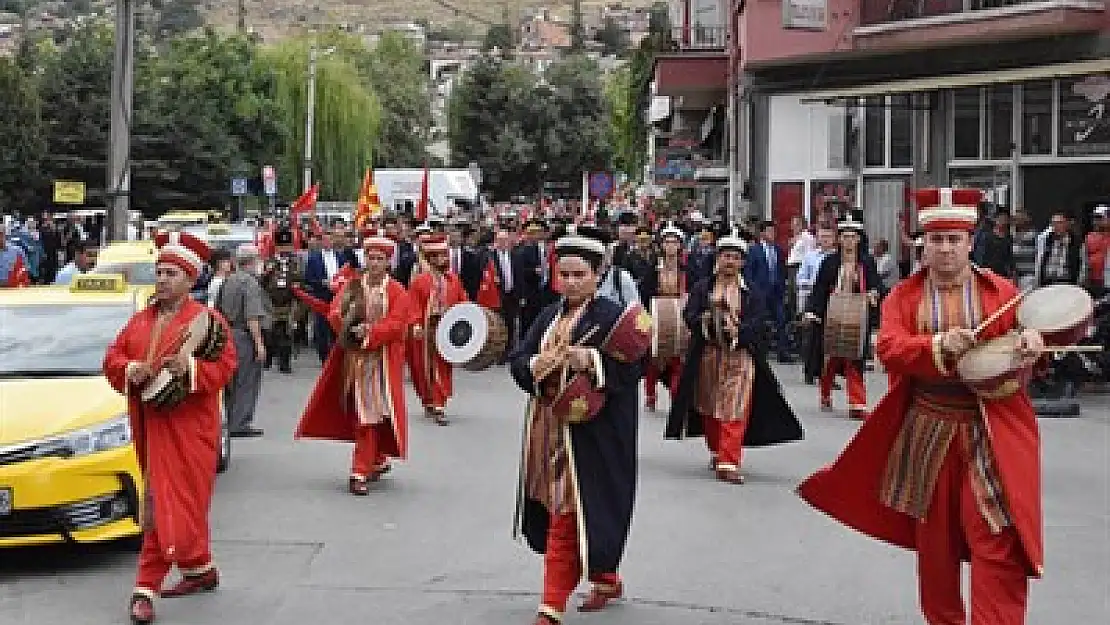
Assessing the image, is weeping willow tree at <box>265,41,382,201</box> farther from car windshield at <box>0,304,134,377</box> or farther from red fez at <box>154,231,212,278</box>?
red fez at <box>154,231,212,278</box>

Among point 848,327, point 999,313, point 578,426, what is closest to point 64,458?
point 578,426

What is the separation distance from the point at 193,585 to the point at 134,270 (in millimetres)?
8596

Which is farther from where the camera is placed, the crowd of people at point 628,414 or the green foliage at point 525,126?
the green foliage at point 525,126

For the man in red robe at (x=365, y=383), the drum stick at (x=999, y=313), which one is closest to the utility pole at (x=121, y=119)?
the man in red robe at (x=365, y=383)

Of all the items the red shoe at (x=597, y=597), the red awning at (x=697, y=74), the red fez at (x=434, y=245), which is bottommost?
the red shoe at (x=597, y=597)

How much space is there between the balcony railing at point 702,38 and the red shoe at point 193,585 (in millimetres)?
31272

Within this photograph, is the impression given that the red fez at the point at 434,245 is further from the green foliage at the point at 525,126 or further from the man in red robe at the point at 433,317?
the green foliage at the point at 525,126

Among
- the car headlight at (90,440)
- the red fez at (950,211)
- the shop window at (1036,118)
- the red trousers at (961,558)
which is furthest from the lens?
the shop window at (1036,118)

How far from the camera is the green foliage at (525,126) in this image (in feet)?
253

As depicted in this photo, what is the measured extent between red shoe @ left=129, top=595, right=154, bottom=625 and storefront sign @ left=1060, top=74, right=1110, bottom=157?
18.2m

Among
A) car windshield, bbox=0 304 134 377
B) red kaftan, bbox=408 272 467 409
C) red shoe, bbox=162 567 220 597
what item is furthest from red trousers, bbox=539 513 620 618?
red kaftan, bbox=408 272 467 409

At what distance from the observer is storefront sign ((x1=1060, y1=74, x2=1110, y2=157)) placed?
23.6 metres

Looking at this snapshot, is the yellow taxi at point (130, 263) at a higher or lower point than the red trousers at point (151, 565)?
higher

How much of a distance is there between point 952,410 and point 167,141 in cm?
5242
